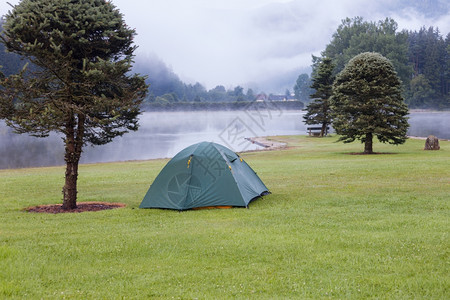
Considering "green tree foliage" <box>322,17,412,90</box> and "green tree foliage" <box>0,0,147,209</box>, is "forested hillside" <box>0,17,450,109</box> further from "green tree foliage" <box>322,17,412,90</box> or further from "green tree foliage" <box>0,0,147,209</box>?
"green tree foliage" <box>0,0,147,209</box>

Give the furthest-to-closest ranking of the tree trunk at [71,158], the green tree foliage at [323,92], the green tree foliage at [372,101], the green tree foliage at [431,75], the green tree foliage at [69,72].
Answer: the green tree foliage at [431,75]
the green tree foliage at [323,92]
the green tree foliage at [372,101]
the tree trunk at [71,158]
the green tree foliage at [69,72]

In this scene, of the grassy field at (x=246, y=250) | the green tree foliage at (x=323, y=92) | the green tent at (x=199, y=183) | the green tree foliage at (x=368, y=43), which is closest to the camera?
the grassy field at (x=246, y=250)

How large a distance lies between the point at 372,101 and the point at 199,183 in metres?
21.4

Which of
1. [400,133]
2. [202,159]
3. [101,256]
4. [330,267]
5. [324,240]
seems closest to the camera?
[330,267]

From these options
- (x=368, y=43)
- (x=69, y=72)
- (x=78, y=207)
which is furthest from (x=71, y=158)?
(x=368, y=43)

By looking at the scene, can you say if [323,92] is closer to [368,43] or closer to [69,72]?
[69,72]

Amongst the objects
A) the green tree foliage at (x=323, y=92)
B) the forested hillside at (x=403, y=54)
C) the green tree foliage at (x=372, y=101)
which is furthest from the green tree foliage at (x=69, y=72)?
the forested hillside at (x=403, y=54)

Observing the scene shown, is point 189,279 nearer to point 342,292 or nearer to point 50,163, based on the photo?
point 342,292

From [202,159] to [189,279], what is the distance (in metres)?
6.99

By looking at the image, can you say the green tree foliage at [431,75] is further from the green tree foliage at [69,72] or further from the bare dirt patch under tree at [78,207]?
the green tree foliage at [69,72]

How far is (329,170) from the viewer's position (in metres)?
22.3

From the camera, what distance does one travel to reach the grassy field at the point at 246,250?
650 cm

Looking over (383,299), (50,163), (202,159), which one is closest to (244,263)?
(383,299)

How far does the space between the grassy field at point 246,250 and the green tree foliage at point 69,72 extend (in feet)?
9.26
